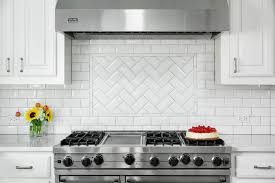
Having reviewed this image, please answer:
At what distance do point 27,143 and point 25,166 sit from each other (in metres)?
0.22

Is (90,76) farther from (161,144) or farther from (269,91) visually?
(269,91)

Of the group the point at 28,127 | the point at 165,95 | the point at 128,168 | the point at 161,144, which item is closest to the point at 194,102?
the point at 165,95

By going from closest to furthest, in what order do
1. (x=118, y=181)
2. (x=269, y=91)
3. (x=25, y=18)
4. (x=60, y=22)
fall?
1. (x=118, y=181)
2. (x=60, y=22)
3. (x=25, y=18)
4. (x=269, y=91)

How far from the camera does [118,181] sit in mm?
2801

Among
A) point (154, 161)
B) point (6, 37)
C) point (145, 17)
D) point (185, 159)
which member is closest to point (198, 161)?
point (185, 159)

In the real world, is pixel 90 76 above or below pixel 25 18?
below

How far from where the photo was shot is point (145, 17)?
298 cm

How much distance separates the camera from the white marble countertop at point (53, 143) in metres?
2.91

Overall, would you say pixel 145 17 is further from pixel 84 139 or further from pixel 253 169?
pixel 253 169

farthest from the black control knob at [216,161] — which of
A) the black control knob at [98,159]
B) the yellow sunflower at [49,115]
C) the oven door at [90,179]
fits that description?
the yellow sunflower at [49,115]

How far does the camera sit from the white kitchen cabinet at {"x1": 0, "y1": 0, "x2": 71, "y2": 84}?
320 cm

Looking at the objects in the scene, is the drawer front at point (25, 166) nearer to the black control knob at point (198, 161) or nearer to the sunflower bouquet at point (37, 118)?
the sunflower bouquet at point (37, 118)

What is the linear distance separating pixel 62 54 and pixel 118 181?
1169 mm

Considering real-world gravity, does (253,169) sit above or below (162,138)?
below
